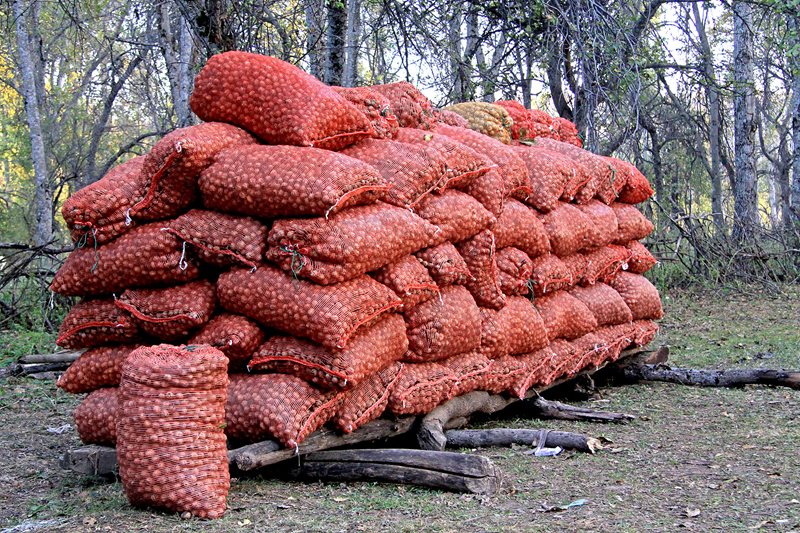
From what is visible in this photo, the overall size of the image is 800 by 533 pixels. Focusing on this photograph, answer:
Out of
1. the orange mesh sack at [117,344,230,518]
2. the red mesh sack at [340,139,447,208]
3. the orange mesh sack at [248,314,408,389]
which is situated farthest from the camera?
the red mesh sack at [340,139,447,208]

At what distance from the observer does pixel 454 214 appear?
4422mm

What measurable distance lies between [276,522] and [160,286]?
4.29 ft

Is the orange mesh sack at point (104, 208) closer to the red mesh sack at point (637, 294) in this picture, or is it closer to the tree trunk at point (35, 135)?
the red mesh sack at point (637, 294)

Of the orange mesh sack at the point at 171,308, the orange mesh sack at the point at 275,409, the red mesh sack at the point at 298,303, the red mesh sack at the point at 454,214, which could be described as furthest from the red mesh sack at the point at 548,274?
the orange mesh sack at the point at 171,308

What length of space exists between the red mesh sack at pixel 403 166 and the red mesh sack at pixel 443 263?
284 mm

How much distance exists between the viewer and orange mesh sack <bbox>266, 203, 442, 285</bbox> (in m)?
3.61

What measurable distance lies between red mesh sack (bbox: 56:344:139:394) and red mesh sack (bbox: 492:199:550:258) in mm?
2119

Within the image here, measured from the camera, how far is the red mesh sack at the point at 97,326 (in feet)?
12.6

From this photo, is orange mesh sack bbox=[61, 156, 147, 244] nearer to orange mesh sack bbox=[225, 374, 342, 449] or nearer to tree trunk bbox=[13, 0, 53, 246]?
orange mesh sack bbox=[225, 374, 342, 449]

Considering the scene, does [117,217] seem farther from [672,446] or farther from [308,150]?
[672,446]

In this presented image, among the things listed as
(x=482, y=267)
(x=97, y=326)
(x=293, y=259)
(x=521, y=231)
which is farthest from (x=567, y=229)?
(x=97, y=326)

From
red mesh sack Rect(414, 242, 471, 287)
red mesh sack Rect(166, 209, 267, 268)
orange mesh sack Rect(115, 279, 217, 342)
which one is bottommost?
orange mesh sack Rect(115, 279, 217, 342)

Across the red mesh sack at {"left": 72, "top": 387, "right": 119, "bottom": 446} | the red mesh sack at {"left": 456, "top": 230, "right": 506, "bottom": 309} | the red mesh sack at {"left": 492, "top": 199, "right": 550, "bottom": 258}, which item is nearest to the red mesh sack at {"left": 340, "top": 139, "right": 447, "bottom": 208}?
the red mesh sack at {"left": 456, "top": 230, "right": 506, "bottom": 309}

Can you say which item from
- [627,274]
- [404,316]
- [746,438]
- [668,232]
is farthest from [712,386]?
[668,232]
